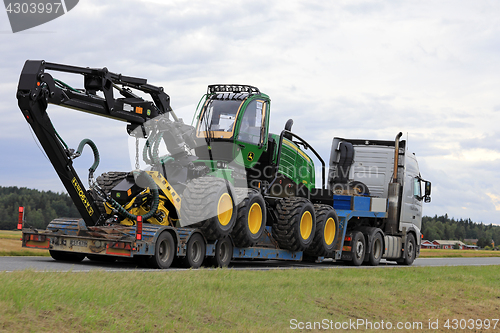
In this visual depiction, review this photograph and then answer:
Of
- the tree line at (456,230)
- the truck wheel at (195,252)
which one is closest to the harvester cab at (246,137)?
the truck wheel at (195,252)

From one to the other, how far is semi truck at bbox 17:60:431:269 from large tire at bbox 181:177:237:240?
0.03 meters

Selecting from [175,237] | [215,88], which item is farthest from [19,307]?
[215,88]

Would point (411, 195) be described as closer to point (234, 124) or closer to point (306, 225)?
point (306, 225)

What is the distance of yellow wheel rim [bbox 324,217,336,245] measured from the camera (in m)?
20.9

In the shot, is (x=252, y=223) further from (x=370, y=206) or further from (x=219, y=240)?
(x=370, y=206)

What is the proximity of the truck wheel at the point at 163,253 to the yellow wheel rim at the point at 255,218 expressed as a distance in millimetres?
2956

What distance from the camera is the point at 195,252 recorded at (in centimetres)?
1548

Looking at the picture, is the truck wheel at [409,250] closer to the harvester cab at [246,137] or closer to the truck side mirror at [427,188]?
the truck side mirror at [427,188]

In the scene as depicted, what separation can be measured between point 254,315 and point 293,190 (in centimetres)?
1108

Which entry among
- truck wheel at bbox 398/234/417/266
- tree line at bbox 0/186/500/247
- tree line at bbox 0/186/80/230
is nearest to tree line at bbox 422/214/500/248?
tree line at bbox 0/186/500/247

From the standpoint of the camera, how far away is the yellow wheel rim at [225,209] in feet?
50.7

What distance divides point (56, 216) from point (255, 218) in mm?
15863

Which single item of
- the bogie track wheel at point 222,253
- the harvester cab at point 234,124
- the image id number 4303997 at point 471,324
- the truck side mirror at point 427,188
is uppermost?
the harvester cab at point 234,124

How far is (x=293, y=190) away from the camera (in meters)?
20.6
